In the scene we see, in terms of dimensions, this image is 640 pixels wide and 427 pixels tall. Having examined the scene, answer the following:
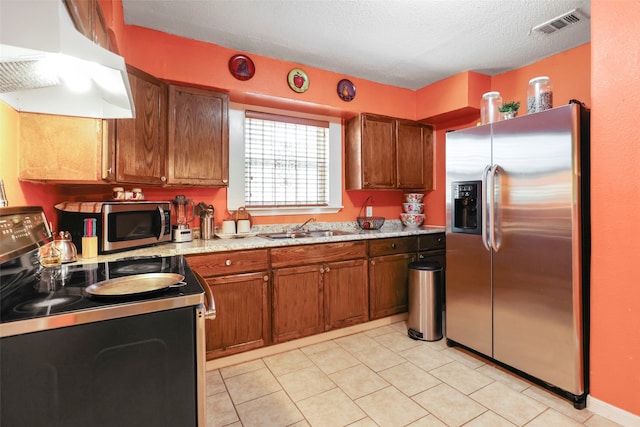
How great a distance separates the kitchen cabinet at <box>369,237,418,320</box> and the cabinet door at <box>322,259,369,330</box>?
0.09 m

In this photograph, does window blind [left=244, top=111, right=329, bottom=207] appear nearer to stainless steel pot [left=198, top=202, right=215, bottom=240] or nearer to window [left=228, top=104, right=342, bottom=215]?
window [left=228, top=104, right=342, bottom=215]

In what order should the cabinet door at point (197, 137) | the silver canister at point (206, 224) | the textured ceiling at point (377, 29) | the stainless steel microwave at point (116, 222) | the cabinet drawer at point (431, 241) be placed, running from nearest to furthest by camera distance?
the stainless steel microwave at point (116, 222) → the textured ceiling at point (377, 29) → the cabinet door at point (197, 137) → the silver canister at point (206, 224) → the cabinet drawer at point (431, 241)

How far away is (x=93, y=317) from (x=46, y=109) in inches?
46.0

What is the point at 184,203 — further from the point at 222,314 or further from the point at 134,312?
the point at 134,312

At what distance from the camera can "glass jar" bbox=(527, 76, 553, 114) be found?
2.08 meters

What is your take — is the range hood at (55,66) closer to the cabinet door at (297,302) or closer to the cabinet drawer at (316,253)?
the cabinet drawer at (316,253)

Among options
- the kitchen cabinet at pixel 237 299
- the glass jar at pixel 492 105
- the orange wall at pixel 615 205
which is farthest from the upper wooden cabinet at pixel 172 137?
the orange wall at pixel 615 205

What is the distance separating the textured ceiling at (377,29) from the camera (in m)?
2.17

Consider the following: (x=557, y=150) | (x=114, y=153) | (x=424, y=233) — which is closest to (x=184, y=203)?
(x=114, y=153)

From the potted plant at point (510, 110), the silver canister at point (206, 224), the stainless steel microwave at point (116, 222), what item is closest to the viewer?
the stainless steel microwave at point (116, 222)

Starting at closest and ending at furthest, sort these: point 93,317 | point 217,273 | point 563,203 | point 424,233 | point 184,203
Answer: point 93,317, point 563,203, point 217,273, point 184,203, point 424,233

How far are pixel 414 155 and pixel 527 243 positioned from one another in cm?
190

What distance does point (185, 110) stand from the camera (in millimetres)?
2500

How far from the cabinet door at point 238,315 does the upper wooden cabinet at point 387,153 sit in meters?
1.59
